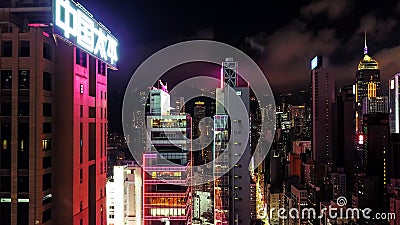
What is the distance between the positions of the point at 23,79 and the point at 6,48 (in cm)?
27

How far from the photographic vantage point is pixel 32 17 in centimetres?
314

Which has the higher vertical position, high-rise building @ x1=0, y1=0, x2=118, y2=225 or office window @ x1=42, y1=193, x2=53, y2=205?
high-rise building @ x1=0, y1=0, x2=118, y2=225

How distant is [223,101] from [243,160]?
1.24m

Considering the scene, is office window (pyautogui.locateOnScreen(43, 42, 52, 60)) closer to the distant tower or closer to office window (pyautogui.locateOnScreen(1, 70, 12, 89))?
office window (pyautogui.locateOnScreen(1, 70, 12, 89))

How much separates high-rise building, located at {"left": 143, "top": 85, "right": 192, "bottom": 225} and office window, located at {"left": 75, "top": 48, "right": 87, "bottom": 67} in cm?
601

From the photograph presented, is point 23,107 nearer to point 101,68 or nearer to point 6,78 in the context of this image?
point 6,78

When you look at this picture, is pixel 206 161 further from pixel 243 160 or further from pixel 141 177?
pixel 243 160

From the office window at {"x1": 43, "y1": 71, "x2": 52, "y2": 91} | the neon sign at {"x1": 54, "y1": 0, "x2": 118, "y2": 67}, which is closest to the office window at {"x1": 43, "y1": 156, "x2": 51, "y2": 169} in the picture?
the office window at {"x1": 43, "y1": 71, "x2": 52, "y2": 91}

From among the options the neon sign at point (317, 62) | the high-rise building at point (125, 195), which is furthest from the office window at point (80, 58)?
the neon sign at point (317, 62)

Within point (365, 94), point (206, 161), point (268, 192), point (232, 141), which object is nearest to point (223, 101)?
point (232, 141)

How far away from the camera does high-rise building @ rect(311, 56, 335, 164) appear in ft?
68.3

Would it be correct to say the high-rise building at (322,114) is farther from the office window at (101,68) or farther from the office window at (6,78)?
the office window at (6,78)

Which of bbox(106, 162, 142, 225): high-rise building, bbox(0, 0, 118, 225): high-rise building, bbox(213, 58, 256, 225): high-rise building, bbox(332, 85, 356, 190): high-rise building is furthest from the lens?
bbox(332, 85, 356, 190): high-rise building

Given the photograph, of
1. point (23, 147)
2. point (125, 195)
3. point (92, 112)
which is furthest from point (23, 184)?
point (125, 195)
